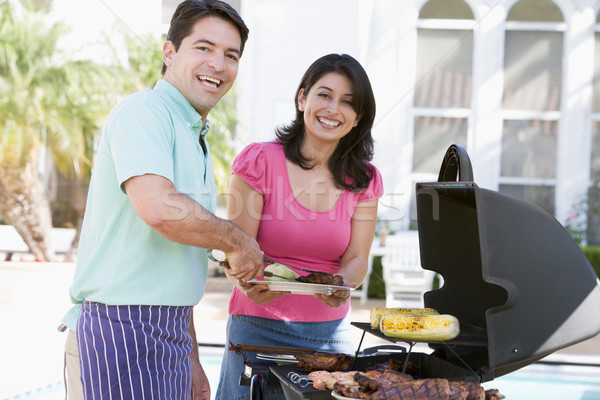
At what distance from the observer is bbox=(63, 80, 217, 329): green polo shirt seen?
1501 mm

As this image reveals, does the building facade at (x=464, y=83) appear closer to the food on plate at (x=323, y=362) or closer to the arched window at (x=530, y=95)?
the arched window at (x=530, y=95)

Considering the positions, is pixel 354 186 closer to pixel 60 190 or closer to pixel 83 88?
pixel 83 88

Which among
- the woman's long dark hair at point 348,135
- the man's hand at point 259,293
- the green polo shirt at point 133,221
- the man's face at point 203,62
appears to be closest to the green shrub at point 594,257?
the woman's long dark hair at point 348,135

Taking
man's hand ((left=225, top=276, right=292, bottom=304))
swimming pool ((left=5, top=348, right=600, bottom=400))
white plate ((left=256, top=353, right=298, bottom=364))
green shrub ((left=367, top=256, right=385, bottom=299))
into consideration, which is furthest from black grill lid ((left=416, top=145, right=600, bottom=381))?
green shrub ((left=367, top=256, right=385, bottom=299))

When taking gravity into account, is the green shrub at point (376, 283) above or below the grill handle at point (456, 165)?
below

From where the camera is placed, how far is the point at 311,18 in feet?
29.9

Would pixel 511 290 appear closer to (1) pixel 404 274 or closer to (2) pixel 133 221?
(2) pixel 133 221

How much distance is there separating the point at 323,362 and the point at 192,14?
109 cm

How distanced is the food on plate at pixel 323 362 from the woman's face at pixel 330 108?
0.84 m

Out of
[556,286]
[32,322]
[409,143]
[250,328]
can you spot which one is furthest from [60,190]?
[556,286]

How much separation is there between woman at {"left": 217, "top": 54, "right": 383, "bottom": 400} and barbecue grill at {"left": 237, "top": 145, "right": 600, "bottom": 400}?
359mm

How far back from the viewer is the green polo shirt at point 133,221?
4.92 feet

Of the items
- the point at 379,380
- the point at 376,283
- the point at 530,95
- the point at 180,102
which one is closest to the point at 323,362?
the point at 379,380

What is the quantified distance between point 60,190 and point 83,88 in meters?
2.86
